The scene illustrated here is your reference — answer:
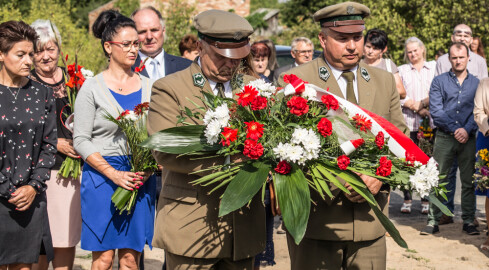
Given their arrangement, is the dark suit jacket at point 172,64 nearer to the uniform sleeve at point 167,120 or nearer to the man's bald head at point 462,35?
the uniform sleeve at point 167,120

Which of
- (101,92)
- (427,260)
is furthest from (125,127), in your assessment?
(427,260)

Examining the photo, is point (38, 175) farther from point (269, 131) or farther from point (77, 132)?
point (269, 131)

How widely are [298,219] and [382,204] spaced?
3.41ft

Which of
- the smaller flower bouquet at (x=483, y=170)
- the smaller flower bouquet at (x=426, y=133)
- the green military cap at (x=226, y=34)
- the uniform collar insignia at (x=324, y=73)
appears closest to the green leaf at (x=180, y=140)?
the green military cap at (x=226, y=34)

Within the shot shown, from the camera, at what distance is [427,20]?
49.7ft

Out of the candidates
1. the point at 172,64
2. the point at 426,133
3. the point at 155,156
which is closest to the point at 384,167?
the point at 155,156

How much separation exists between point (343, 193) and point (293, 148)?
2.86ft

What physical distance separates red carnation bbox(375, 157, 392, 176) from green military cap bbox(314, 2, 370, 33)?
949mm

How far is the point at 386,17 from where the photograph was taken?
16.2 metres

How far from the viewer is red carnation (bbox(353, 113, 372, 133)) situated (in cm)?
336

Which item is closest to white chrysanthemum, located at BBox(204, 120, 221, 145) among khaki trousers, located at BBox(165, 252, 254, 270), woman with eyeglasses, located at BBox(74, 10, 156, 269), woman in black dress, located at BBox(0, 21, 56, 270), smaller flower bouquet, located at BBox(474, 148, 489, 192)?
khaki trousers, located at BBox(165, 252, 254, 270)

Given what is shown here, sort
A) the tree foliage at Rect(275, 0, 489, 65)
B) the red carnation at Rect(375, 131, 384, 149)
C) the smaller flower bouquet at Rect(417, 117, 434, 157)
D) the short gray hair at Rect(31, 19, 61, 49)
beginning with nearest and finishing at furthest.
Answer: the red carnation at Rect(375, 131, 384, 149)
the short gray hair at Rect(31, 19, 61, 49)
the smaller flower bouquet at Rect(417, 117, 434, 157)
the tree foliage at Rect(275, 0, 489, 65)

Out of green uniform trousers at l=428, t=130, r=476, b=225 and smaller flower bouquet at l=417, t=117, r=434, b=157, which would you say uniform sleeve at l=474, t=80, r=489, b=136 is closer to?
green uniform trousers at l=428, t=130, r=476, b=225

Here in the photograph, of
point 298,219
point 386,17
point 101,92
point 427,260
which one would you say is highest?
point 386,17
